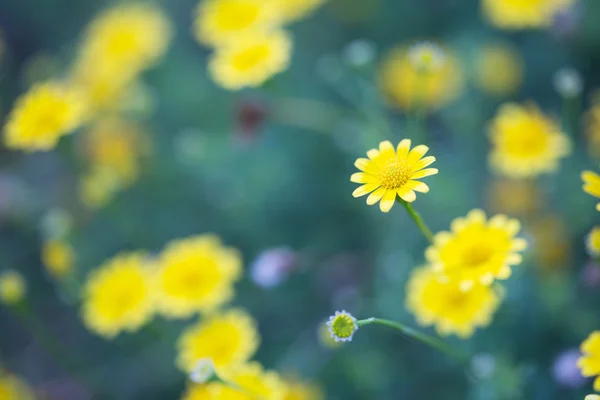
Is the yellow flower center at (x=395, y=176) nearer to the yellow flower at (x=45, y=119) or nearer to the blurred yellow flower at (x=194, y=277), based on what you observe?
the blurred yellow flower at (x=194, y=277)

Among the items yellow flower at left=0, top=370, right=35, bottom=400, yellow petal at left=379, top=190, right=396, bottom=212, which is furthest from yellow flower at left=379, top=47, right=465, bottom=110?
yellow flower at left=0, top=370, right=35, bottom=400

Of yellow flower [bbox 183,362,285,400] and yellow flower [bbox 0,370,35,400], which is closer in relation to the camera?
yellow flower [bbox 183,362,285,400]

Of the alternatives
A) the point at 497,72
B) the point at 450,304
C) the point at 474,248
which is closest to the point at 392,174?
the point at 474,248

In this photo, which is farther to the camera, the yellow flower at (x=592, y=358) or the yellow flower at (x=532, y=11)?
the yellow flower at (x=532, y=11)

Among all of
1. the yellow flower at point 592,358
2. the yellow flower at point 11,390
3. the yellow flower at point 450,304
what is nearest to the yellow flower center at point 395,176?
the yellow flower at point 450,304

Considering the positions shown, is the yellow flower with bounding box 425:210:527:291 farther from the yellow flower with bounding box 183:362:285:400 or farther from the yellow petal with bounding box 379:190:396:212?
the yellow flower with bounding box 183:362:285:400

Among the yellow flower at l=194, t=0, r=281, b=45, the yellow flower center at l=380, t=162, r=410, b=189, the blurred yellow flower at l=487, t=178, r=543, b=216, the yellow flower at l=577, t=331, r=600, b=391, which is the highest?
the yellow flower at l=194, t=0, r=281, b=45

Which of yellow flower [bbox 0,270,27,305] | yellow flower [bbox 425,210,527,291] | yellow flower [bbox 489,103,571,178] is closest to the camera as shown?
yellow flower [bbox 425,210,527,291]
